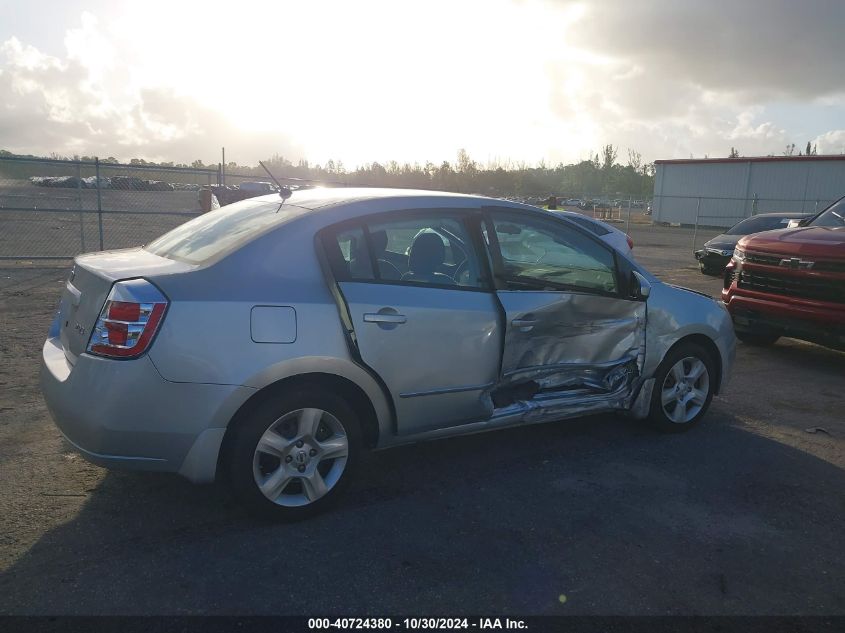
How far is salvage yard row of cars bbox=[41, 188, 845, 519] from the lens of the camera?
3223mm

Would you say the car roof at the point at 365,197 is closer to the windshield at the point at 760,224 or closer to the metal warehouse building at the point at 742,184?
the windshield at the point at 760,224

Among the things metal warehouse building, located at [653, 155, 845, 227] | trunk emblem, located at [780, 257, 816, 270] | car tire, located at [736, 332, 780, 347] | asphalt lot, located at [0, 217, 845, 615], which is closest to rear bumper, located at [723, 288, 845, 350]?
trunk emblem, located at [780, 257, 816, 270]

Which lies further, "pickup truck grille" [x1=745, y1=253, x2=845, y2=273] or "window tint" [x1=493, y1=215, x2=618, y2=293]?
"pickup truck grille" [x1=745, y1=253, x2=845, y2=273]

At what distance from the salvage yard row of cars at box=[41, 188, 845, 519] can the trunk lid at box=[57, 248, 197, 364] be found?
16mm

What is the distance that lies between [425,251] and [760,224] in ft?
46.1

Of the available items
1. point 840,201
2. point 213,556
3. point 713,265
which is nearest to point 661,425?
point 213,556

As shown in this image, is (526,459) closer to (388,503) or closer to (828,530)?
(388,503)

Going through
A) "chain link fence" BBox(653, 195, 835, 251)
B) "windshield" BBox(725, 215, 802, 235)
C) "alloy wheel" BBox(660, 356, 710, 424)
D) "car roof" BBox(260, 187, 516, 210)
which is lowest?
"chain link fence" BBox(653, 195, 835, 251)

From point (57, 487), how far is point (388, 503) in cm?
187

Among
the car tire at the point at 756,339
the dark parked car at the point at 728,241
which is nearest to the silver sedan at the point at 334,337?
the car tire at the point at 756,339

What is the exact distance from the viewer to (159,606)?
2828mm

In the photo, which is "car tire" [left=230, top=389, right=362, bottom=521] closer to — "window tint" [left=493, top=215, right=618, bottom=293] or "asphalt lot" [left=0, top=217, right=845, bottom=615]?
"asphalt lot" [left=0, top=217, right=845, bottom=615]

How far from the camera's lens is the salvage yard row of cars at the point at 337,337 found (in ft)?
10.6

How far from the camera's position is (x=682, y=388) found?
507 centimetres
